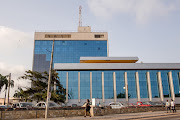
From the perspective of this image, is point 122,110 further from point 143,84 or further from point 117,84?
point 143,84

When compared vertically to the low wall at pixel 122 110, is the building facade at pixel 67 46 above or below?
above

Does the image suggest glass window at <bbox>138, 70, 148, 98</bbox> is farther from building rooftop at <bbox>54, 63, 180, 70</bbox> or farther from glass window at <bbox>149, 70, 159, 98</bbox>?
glass window at <bbox>149, 70, 159, 98</bbox>

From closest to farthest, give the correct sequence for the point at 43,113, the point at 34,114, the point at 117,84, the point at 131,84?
the point at 34,114 < the point at 43,113 < the point at 117,84 < the point at 131,84

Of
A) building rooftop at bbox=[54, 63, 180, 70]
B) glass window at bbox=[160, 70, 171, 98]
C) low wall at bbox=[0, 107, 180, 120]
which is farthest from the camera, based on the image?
building rooftop at bbox=[54, 63, 180, 70]

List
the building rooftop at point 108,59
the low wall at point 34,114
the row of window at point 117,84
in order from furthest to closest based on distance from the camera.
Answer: the building rooftop at point 108,59 < the row of window at point 117,84 < the low wall at point 34,114

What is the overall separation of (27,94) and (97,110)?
22.6 m

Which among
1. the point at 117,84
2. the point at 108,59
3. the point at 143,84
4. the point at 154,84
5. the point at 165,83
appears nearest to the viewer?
the point at 117,84

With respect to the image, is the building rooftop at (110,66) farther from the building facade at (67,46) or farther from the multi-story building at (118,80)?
the building facade at (67,46)

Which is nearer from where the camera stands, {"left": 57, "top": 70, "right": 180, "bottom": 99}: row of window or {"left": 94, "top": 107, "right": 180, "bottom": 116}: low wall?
{"left": 94, "top": 107, "right": 180, "bottom": 116}: low wall

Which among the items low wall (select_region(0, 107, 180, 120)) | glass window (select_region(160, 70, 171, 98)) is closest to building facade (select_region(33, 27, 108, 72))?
glass window (select_region(160, 70, 171, 98))

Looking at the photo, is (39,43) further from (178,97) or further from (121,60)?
(178,97)

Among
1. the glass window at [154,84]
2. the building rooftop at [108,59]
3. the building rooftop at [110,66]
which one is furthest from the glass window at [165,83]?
the building rooftop at [108,59]

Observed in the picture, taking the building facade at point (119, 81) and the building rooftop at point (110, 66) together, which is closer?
the building facade at point (119, 81)

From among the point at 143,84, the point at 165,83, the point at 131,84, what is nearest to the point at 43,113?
the point at 131,84
